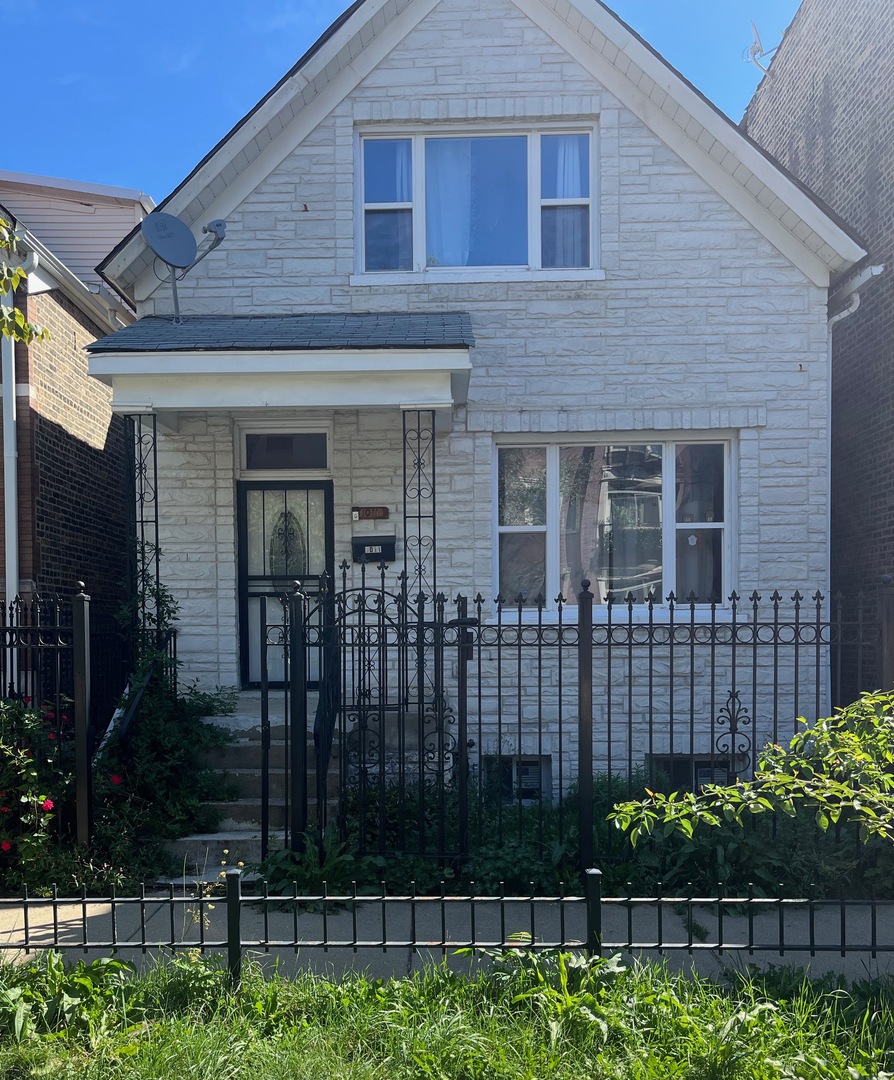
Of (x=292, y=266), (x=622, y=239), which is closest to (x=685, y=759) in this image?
(x=622, y=239)

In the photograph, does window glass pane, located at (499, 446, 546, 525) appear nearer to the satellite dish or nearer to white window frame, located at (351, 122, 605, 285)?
white window frame, located at (351, 122, 605, 285)

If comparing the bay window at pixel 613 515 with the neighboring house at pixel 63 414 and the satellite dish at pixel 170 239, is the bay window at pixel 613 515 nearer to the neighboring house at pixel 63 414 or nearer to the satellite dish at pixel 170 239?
the satellite dish at pixel 170 239

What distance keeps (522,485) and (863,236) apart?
5.17 metres

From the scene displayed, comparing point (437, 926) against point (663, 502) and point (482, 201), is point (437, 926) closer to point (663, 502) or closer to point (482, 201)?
point (663, 502)

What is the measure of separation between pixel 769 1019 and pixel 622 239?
677cm

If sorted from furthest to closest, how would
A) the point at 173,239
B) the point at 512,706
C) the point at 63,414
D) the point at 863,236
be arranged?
1. the point at 863,236
2. the point at 63,414
3. the point at 512,706
4. the point at 173,239

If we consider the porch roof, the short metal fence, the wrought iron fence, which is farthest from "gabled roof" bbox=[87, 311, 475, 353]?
the short metal fence

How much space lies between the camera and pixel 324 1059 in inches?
141

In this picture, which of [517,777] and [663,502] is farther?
[663,502]

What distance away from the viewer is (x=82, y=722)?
19.6 feet

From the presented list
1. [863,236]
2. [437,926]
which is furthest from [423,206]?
[437,926]

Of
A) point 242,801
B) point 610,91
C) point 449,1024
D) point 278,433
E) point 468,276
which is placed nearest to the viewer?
point 449,1024

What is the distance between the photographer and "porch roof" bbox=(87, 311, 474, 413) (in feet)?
23.4

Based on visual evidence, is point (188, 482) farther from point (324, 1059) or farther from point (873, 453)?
point (873, 453)
